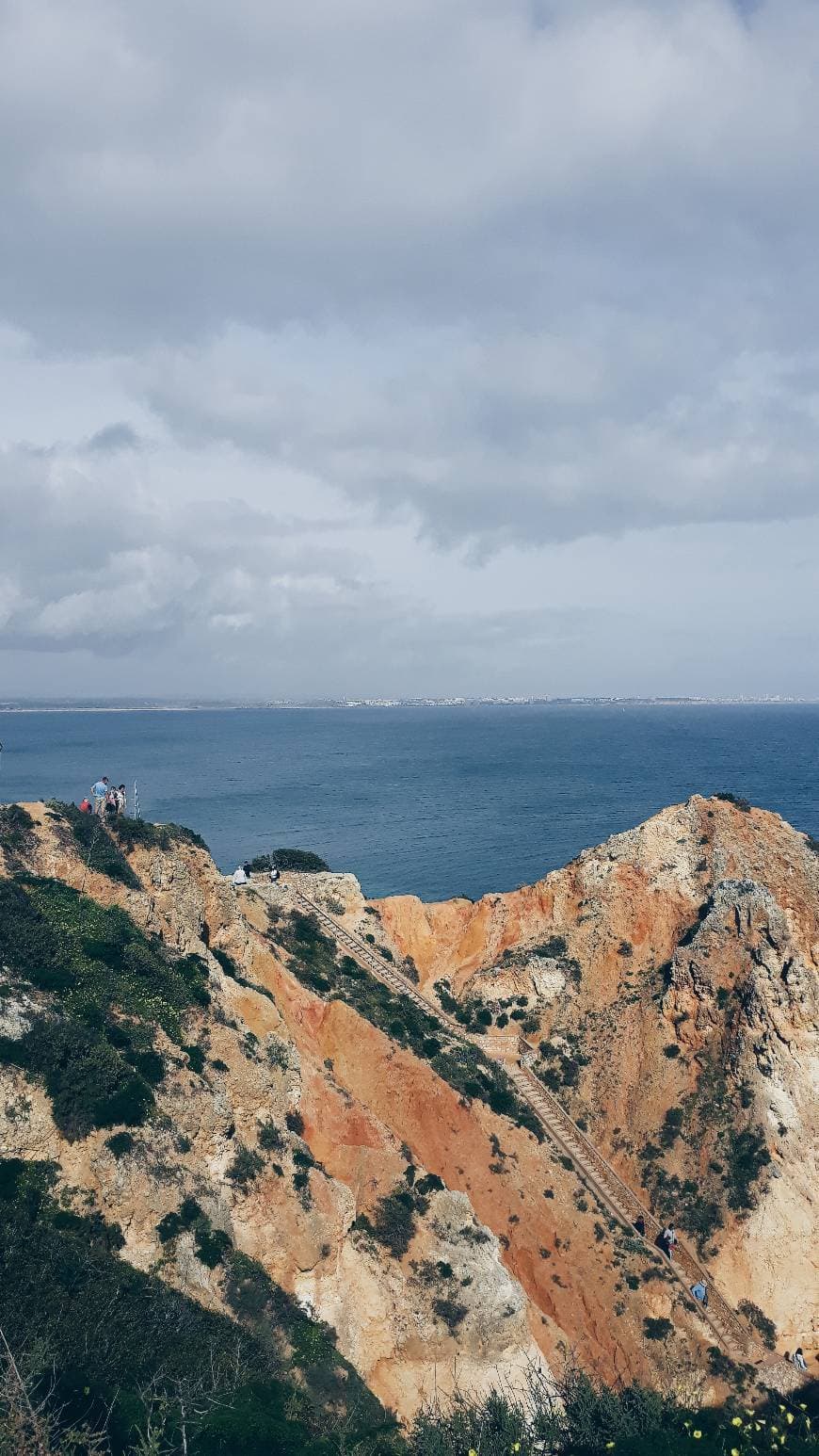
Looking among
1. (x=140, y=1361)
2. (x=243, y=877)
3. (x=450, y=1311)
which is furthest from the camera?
(x=243, y=877)

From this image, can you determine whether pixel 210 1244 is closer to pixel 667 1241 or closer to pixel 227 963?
pixel 227 963

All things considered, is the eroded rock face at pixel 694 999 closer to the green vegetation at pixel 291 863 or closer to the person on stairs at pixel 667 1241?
the person on stairs at pixel 667 1241

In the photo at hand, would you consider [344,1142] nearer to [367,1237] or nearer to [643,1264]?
[367,1237]

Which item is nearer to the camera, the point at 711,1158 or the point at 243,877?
the point at 711,1158

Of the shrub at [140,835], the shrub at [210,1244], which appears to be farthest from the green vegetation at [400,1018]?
the shrub at [210,1244]

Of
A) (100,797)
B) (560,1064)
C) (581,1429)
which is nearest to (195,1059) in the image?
(100,797)

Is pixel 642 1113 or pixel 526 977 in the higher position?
pixel 526 977

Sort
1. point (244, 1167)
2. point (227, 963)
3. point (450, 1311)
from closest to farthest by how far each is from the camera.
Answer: point (244, 1167) < point (450, 1311) < point (227, 963)

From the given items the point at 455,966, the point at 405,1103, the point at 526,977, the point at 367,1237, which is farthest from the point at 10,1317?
the point at 455,966
